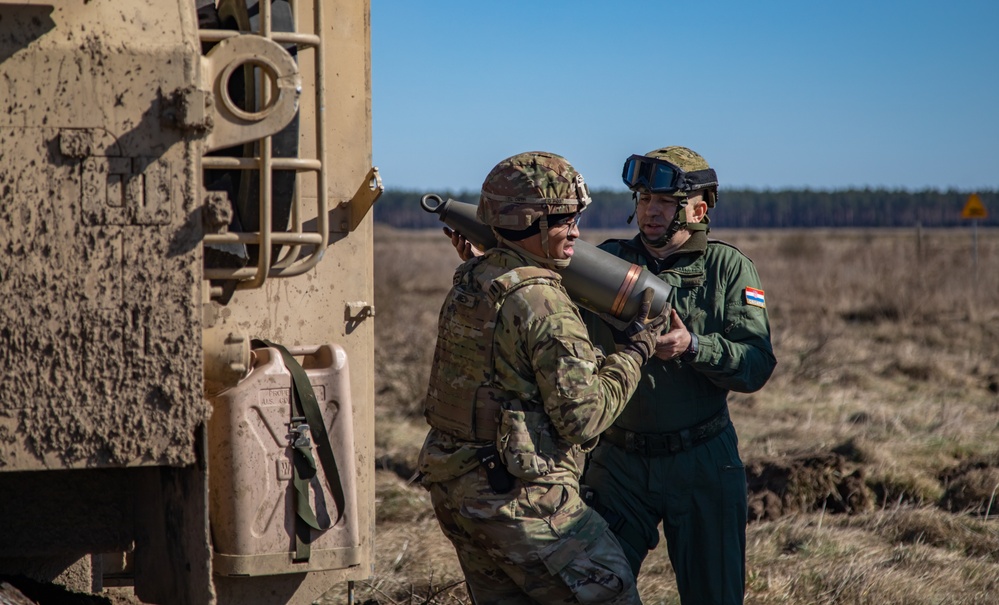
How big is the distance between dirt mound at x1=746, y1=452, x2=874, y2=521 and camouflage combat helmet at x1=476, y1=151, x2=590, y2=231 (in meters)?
3.62

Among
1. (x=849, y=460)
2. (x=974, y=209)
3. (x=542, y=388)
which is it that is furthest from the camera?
(x=974, y=209)

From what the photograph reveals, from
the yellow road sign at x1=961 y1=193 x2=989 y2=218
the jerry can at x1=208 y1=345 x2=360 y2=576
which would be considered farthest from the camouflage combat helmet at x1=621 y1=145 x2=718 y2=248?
the yellow road sign at x1=961 y1=193 x2=989 y2=218

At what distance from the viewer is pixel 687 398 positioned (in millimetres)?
3742

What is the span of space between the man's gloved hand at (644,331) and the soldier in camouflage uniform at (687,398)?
124 mm

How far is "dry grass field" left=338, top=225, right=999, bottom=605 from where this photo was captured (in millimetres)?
4770

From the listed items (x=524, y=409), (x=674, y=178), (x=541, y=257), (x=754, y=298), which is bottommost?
(x=524, y=409)

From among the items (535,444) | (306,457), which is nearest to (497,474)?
(535,444)

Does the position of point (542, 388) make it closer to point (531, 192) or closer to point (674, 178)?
point (531, 192)

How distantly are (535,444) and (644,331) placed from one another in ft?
1.89

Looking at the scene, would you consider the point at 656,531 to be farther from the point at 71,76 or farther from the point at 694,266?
the point at 71,76

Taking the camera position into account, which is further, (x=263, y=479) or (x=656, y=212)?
(x=656, y=212)

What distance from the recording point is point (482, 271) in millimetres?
3029

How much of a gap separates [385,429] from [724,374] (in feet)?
18.7

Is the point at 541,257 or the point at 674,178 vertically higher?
the point at 674,178
